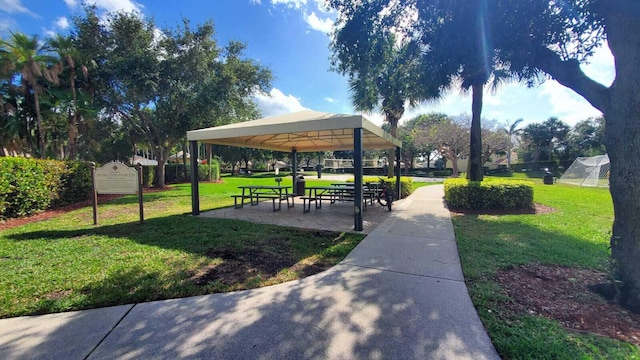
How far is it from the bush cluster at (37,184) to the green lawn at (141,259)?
1220 millimetres

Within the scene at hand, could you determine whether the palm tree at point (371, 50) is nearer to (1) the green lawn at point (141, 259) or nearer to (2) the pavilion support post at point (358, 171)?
(2) the pavilion support post at point (358, 171)

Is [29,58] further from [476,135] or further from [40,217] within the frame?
[476,135]

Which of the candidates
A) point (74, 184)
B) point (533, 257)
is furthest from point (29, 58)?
point (533, 257)

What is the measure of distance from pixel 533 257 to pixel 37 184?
12.3m

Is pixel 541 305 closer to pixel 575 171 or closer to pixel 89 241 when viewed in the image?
pixel 89 241

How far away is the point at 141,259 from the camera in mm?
4215

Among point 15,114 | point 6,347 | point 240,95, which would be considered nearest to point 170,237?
point 6,347

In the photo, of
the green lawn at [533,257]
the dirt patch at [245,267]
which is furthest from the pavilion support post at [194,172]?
the green lawn at [533,257]

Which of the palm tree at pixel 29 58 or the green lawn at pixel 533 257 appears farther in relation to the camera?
the palm tree at pixel 29 58

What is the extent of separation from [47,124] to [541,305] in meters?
23.1

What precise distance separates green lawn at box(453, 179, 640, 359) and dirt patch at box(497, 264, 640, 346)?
157 mm

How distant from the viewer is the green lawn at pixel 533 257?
7.02 feet

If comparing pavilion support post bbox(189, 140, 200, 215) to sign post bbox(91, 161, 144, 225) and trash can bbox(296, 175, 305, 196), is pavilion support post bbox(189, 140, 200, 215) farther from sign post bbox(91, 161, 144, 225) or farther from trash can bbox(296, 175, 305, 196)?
trash can bbox(296, 175, 305, 196)

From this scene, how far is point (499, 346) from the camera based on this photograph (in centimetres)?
218
